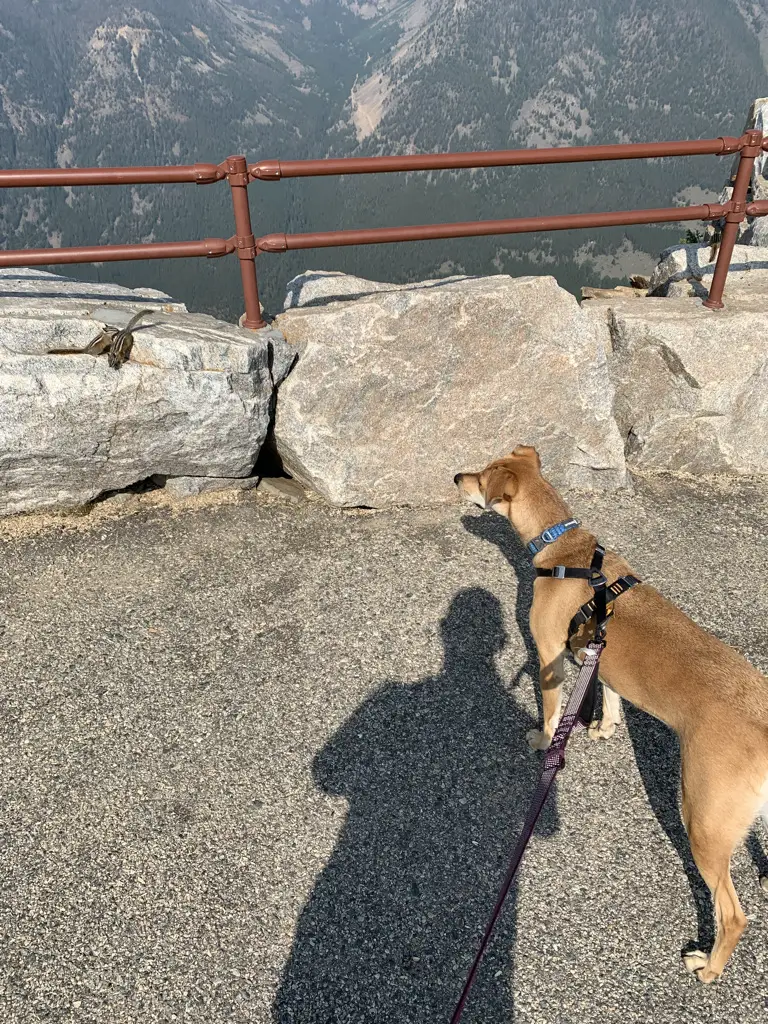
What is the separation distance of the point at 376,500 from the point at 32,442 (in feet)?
9.04

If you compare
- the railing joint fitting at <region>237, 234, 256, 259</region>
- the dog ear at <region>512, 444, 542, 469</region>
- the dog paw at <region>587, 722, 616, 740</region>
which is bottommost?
the dog paw at <region>587, 722, 616, 740</region>

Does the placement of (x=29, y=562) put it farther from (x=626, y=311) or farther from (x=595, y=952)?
(x=626, y=311)

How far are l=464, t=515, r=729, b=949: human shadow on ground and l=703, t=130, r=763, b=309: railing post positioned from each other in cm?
342

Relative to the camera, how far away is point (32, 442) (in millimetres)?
4891

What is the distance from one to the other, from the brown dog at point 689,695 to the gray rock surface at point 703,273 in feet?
14.1

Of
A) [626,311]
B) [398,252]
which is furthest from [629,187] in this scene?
[626,311]

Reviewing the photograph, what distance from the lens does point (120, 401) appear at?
492 centimetres

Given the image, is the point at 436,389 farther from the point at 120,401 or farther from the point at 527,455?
the point at 120,401

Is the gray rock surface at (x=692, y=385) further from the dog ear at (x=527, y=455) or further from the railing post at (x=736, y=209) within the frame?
the dog ear at (x=527, y=455)

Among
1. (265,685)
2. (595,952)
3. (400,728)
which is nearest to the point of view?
(595,952)

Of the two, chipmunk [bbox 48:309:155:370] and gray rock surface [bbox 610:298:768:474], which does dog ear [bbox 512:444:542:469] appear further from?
chipmunk [bbox 48:309:155:370]

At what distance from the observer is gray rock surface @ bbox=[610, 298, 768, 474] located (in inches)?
227

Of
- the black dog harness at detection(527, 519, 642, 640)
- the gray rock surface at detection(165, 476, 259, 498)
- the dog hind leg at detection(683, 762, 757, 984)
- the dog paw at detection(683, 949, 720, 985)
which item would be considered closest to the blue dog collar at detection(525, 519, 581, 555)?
the black dog harness at detection(527, 519, 642, 640)

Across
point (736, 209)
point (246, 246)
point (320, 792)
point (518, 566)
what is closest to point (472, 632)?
point (518, 566)
